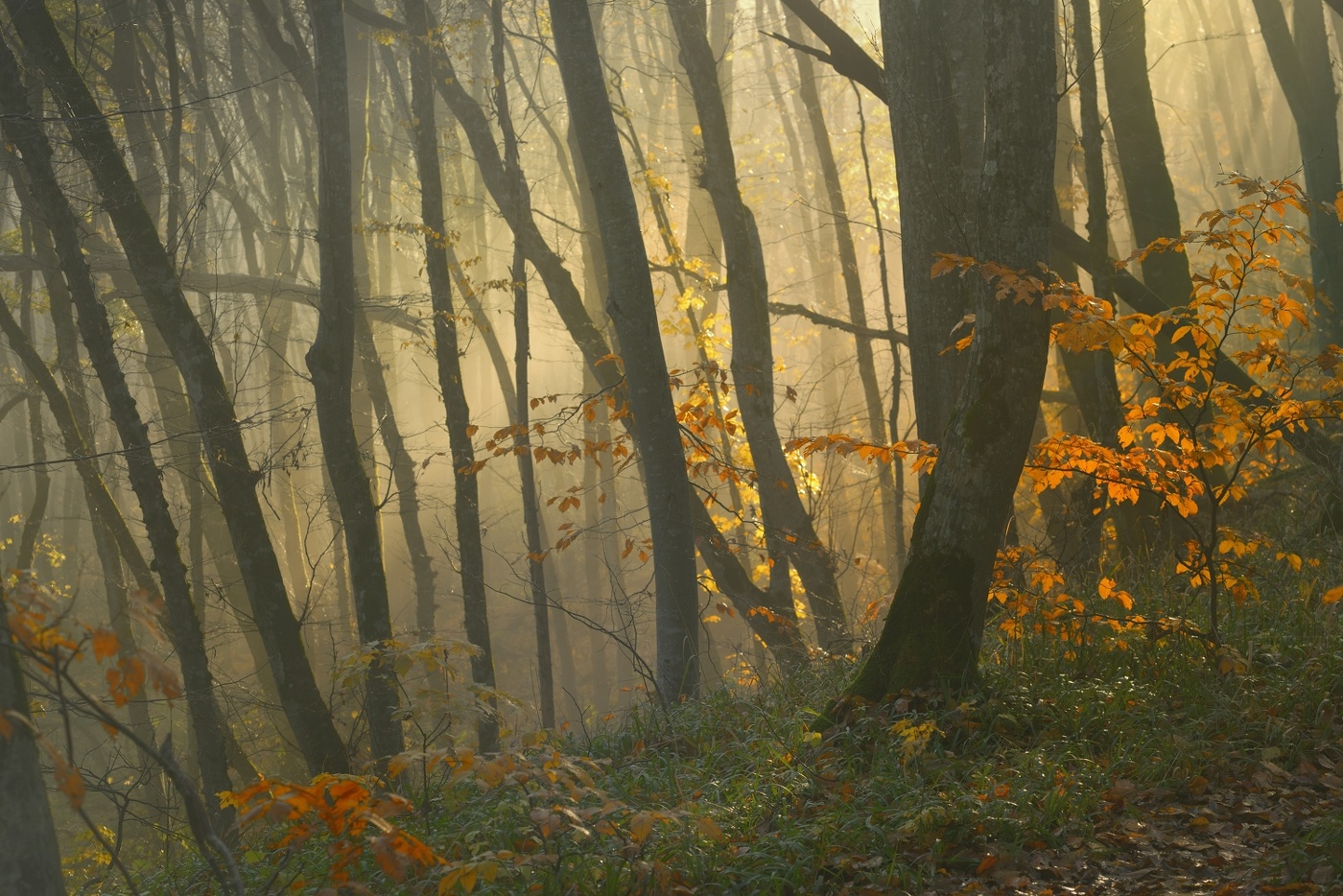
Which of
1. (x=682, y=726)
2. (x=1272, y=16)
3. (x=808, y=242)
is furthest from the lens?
(x=808, y=242)

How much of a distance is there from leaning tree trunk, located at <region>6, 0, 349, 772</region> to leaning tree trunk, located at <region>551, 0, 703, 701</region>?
2709 millimetres

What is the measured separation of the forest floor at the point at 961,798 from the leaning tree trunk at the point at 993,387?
0.36 m

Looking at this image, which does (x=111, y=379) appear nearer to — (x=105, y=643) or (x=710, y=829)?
(x=105, y=643)

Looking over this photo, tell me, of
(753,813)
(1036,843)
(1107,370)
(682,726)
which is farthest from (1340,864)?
(1107,370)

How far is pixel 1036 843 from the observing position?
3.54 m

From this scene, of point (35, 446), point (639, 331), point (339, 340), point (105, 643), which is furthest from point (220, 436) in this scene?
point (35, 446)

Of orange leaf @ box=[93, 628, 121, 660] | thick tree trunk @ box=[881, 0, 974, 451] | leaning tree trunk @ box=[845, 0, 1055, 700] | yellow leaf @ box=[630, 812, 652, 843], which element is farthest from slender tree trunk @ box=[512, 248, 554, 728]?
orange leaf @ box=[93, 628, 121, 660]

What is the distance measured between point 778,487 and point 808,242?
578 inches

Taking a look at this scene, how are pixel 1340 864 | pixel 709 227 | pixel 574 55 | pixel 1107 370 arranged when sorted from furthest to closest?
pixel 709 227
pixel 1107 370
pixel 574 55
pixel 1340 864

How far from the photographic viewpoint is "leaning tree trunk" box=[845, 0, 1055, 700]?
4379 mm

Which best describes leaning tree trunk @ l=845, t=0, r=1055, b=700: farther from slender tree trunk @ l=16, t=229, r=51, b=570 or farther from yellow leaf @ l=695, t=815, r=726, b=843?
slender tree trunk @ l=16, t=229, r=51, b=570

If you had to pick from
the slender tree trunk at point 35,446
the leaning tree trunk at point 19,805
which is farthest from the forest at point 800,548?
the slender tree trunk at point 35,446

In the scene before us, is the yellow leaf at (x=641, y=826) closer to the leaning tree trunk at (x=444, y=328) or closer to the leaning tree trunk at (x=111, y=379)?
the leaning tree trunk at (x=111, y=379)

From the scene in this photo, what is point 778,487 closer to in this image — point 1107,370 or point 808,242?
point 1107,370
